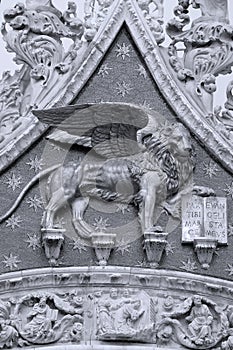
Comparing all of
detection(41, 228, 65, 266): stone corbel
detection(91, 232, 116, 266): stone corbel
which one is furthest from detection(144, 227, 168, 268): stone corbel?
detection(41, 228, 65, 266): stone corbel

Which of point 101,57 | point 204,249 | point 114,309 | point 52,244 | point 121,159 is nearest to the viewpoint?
point 114,309

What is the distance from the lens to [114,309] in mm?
10727

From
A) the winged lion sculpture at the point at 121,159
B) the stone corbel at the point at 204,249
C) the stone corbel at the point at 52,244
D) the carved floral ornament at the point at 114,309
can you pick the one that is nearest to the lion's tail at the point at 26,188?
the winged lion sculpture at the point at 121,159

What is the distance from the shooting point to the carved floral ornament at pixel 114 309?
1064 cm

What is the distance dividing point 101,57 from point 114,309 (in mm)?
2002

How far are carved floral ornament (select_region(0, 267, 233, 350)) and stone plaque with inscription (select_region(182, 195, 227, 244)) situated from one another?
1.13 feet

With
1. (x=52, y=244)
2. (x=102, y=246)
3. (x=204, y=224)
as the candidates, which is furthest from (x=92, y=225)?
(x=204, y=224)

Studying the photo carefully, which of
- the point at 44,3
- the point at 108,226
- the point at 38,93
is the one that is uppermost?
the point at 44,3

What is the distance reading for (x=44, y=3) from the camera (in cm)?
1195

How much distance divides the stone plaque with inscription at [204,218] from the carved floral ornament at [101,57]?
35cm

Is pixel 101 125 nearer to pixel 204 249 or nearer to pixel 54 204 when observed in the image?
pixel 54 204

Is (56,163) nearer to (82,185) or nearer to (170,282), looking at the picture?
(82,185)

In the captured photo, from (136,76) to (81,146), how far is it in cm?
76

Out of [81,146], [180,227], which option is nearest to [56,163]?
[81,146]
